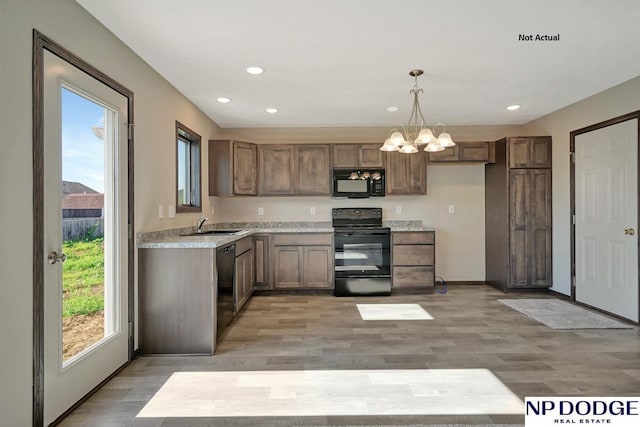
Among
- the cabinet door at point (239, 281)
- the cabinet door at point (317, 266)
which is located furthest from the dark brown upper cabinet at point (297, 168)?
the cabinet door at point (239, 281)

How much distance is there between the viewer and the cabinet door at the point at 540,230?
482cm

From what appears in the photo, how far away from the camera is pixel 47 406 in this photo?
189 cm

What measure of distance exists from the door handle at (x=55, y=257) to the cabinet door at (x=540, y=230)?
16.6 feet

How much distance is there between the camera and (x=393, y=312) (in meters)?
4.02

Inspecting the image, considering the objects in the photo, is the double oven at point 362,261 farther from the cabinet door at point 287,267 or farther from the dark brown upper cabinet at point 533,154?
the dark brown upper cabinet at point 533,154

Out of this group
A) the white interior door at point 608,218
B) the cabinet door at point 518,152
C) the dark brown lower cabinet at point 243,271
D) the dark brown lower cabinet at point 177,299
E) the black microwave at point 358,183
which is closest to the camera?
the dark brown lower cabinet at point 177,299

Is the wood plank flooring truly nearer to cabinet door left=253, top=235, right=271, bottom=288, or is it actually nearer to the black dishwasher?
the black dishwasher

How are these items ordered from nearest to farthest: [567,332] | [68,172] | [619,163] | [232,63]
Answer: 1. [68,172]
2. [232,63]
3. [567,332]
4. [619,163]

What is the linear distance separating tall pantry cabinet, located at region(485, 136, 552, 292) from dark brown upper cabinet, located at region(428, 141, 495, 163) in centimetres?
28

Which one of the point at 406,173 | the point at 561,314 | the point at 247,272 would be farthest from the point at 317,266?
the point at 561,314

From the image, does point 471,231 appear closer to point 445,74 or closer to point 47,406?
point 445,74

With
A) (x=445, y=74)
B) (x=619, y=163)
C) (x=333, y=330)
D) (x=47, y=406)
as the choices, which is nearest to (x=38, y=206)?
(x=47, y=406)

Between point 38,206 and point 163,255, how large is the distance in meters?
1.10

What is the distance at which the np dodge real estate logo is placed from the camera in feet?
6.32
